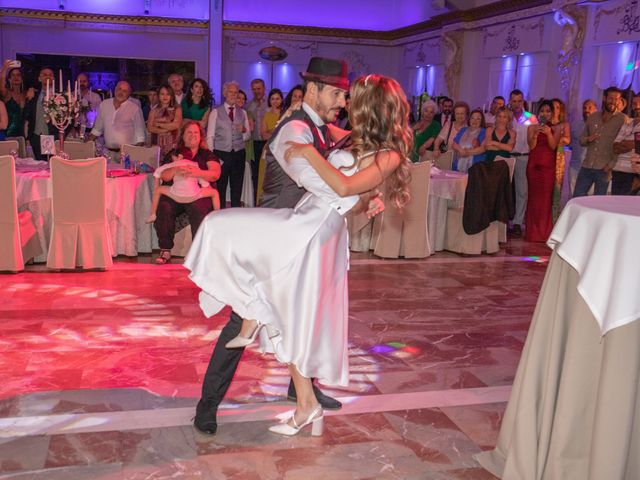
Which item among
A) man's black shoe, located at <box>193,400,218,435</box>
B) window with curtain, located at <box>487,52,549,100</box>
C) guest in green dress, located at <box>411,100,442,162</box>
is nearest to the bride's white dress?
man's black shoe, located at <box>193,400,218,435</box>

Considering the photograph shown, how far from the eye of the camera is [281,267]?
256 cm

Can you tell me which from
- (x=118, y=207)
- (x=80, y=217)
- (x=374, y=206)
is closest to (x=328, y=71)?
(x=374, y=206)

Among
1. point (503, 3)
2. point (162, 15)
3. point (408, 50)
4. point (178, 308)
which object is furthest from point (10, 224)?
point (408, 50)

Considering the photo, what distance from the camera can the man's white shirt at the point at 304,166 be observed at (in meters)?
2.49

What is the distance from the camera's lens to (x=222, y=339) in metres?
2.75

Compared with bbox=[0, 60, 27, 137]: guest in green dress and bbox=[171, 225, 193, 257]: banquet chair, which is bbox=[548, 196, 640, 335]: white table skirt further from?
bbox=[0, 60, 27, 137]: guest in green dress

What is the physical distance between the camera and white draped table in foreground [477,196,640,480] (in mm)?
2078

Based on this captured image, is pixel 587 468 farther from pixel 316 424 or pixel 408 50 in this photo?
pixel 408 50

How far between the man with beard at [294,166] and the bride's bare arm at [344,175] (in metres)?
0.06

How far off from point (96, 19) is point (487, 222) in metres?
10.7

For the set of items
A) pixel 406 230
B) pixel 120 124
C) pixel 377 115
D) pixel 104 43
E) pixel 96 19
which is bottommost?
pixel 406 230

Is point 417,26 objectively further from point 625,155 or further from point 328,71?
point 328,71

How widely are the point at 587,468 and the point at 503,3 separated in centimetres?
1051

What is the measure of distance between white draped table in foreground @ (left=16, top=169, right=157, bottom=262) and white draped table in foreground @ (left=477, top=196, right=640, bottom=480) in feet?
13.8
